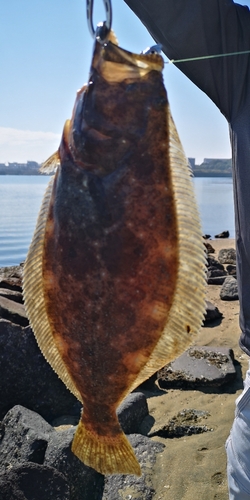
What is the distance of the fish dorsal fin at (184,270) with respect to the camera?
2211 millimetres

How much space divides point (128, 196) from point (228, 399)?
545 cm

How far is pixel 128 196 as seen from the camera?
7.27 ft

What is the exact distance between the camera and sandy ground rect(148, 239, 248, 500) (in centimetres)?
505

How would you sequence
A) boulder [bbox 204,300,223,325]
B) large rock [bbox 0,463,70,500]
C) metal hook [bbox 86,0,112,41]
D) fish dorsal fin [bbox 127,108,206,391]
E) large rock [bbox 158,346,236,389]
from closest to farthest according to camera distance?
1. metal hook [bbox 86,0,112,41]
2. fish dorsal fin [bbox 127,108,206,391]
3. large rock [bbox 0,463,70,500]
4. large rock [bbox 158,346,236,389]
5. boulder [bbox 204,300,223,325]

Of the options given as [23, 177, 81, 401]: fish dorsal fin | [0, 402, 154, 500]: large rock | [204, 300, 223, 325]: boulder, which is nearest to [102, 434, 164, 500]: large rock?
[0, 402, 154, 500]: large rock

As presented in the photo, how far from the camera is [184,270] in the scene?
7.40 feet

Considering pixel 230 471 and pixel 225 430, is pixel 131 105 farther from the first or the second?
pixel 225 430

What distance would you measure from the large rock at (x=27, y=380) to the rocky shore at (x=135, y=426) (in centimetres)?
1

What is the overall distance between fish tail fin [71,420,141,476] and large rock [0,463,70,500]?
1.90m

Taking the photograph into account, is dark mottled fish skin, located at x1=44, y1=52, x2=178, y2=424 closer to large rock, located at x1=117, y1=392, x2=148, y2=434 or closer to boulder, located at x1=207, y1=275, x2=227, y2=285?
large rock, located at x1=117, y1=392, x2=148, y2=434

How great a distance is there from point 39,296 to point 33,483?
2.52 metres

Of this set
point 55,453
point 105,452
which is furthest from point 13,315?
point 105,452

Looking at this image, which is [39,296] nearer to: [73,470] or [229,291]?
[73,470]

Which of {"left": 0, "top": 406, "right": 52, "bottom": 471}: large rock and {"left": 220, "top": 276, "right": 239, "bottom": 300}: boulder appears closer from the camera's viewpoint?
{"left": 0, "top": 406, "right": 52, "bottom": 471}: large rock
